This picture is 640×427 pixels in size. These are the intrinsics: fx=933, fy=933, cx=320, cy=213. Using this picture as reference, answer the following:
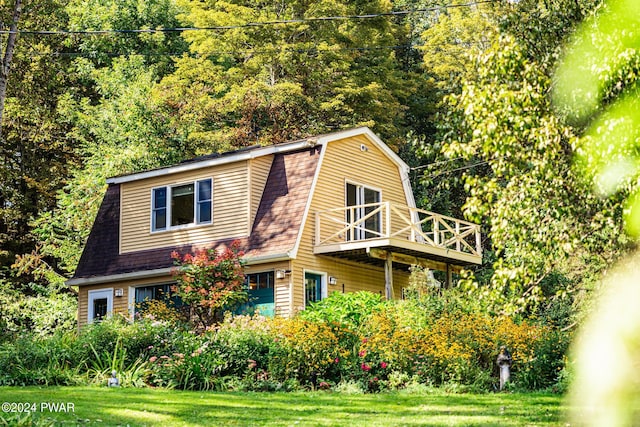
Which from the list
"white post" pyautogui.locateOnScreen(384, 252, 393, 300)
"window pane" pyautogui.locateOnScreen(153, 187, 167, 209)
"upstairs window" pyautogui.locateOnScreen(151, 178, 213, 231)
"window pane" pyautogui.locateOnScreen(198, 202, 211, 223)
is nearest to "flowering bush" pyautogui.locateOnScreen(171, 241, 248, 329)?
"window pane" pyautogui.locateOnScreen(198, 202, 211, 223)

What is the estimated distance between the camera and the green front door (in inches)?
880

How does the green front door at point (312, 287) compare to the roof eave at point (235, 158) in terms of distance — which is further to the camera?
the roof eave at point (235, 158)

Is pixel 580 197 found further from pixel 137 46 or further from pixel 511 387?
pixel 137 46

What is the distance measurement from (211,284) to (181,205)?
182 inches

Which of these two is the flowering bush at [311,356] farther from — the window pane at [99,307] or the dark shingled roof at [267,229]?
the window pane at [99,307]

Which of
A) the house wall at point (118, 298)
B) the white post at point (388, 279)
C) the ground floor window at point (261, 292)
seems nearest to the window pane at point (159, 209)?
the house wall at point (118, 298)

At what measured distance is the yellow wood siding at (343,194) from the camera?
879 inches

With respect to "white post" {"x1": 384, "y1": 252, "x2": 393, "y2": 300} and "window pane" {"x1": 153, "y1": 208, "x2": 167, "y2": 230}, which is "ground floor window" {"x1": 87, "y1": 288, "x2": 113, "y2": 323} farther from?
"white post" {"x1": 384, "y1": 252, "x2": 393, "y2": 300}

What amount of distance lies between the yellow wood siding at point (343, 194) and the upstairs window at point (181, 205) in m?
2.87

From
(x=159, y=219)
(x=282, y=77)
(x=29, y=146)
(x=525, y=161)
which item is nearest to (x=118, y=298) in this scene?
(x=159, y=219)

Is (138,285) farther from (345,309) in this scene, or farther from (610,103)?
(610,103)

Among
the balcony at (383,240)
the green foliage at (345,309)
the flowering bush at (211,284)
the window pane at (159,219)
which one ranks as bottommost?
the green foliage at (345,309)

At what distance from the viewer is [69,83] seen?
125 ft

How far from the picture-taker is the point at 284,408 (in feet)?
38.9
